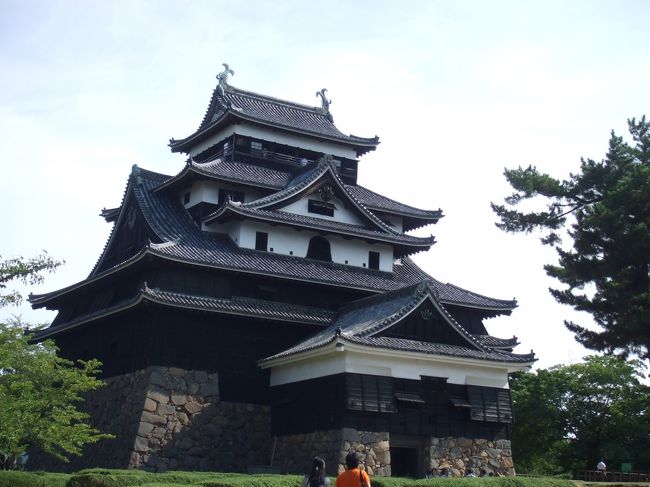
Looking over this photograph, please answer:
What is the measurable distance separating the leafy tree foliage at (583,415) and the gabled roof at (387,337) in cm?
1315

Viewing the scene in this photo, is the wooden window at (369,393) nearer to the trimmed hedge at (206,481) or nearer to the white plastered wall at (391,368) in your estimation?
the white plastered wall at (391,368)

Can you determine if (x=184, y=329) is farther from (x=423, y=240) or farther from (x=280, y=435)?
(x=423, y=240)

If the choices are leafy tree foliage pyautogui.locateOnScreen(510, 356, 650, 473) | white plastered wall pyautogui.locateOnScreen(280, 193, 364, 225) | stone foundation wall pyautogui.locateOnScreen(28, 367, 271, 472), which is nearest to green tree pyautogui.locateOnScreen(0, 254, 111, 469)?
stone foundation wall pyautogui.locateOnScreen(28, 367, 271, 472)

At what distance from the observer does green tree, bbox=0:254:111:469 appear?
2438 centimetres

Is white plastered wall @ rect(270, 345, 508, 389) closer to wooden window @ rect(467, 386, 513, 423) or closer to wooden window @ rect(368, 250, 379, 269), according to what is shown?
wooden window @ rect(467, 386, 513, 423)

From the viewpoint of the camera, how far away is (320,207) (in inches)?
1439

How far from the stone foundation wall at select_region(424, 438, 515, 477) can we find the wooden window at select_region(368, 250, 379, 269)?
9.71m

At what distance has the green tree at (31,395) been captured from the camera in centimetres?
2438

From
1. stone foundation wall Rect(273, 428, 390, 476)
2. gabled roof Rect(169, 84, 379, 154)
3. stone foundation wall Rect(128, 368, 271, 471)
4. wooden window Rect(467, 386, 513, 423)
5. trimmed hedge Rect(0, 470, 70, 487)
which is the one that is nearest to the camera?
trimmed hedge Rect(0, 470, 70, 487)

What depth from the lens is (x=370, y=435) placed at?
2809 cm

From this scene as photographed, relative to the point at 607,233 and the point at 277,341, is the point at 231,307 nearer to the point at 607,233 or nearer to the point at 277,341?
the point at 277,341

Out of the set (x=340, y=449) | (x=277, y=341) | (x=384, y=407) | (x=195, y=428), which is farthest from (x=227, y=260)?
(x=340, y=449)

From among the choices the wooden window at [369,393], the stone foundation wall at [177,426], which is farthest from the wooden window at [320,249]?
the wooden window at [369,393]

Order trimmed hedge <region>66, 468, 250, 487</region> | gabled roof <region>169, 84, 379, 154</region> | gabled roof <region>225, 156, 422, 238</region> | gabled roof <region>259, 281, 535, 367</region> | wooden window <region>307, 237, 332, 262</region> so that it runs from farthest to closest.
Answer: gabled roof <region>169, 84, 379, 154</region> → wooden window <region>307, 237, 332, 262</region> → gabled roof <region>225, 156, 422, 238</region> → gabled roof <region>259, 281, 535, 367</region> → trimmed hedge <region>66, 468, 250, 487</region>
